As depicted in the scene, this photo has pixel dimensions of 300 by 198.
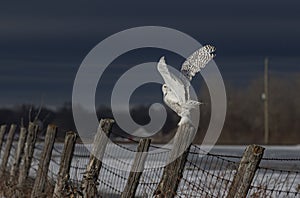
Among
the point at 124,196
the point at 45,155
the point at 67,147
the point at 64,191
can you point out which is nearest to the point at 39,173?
the point at 45,155

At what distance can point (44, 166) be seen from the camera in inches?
450

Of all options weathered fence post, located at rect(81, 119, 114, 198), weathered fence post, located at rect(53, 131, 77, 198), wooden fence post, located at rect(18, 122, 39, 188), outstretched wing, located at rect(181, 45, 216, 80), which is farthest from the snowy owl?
wooden fence post, located at rect(18, 122, 39, 188)

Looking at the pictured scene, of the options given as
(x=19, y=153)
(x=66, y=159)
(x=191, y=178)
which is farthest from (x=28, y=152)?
(x=191, y=178)

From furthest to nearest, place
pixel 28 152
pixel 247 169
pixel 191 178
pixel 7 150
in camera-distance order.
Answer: pixel 7 150 → pixel 28 152 → pixel 191 178 → pixel 247 169

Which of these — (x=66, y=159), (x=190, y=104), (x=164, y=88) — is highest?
(x=164, y=88)

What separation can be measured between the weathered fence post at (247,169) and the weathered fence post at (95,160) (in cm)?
194

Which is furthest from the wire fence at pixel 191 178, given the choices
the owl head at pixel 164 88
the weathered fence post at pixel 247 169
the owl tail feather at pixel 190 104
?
the owl head at pixel 164 88

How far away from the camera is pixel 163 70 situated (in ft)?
27.3

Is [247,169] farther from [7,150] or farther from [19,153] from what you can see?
Answer: [7,150]

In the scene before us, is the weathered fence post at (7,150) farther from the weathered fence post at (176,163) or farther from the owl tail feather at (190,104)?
the owl tail feather at (190,104)

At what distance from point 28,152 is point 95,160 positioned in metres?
3.89

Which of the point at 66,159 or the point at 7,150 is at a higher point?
the point at 7,150

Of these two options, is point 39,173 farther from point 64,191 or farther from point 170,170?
point 170,170

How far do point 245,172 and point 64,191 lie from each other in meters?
2.55
